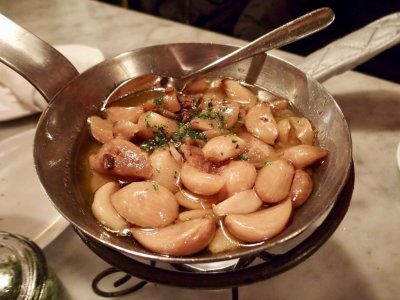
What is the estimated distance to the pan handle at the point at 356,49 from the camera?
1.08 metres

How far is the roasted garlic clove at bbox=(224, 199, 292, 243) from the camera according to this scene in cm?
62

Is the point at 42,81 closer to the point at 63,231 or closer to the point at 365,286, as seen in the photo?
the point at 63,231

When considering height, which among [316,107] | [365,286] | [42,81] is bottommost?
[365,286]

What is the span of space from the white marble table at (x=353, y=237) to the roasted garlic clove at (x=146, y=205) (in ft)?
0.88

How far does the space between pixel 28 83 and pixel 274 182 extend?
0.79m

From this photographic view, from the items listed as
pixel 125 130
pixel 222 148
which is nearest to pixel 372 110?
pixel 222 148

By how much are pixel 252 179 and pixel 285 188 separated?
6 cm

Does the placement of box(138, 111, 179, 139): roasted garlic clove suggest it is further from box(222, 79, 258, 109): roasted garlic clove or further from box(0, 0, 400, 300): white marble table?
box(0, 0, 400, 300): white marble table

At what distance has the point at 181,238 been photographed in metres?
0.61

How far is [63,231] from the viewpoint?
93 cm

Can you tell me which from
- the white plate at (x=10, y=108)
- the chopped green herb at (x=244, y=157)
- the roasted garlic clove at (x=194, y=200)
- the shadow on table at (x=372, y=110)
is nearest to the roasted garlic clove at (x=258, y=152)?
the chopped green herb at (x=244, y=157)

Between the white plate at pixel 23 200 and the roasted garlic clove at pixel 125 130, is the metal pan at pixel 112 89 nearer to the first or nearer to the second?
the roasted garlic clove at pixel 125 130

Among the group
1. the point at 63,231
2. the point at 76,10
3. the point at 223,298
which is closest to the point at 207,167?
the point at 223,298

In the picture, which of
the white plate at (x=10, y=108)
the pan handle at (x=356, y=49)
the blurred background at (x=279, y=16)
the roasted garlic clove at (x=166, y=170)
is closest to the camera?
the roasted garlic clove at (x=166, y=170)
